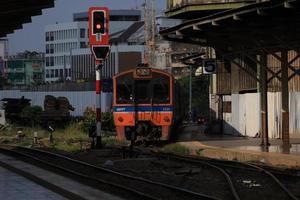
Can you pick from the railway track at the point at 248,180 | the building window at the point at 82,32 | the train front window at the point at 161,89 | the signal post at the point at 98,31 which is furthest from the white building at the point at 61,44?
the railway track at the point at 248,180

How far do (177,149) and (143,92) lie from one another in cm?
316

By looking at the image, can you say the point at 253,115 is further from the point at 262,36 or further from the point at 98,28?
the point at 98,28

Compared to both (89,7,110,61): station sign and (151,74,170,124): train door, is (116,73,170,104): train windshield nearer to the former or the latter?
(151,74,170,124): train door

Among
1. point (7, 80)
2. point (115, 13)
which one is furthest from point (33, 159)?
point (115, 13)

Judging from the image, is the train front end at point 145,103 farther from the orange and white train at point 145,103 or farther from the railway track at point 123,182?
the railway track at point 123,182

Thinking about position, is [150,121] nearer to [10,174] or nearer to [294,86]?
[294,86]

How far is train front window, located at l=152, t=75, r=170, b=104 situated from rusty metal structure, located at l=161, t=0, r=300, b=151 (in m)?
1.72

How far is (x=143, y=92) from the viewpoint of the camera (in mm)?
25672

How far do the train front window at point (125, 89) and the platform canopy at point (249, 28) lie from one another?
7.49 feet

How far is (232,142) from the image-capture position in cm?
2508

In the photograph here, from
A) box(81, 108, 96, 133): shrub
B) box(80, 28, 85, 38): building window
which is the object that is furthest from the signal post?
box(80, 28, 85, 38): building window

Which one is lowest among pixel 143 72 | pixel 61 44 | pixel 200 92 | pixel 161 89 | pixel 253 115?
pixel 253 115

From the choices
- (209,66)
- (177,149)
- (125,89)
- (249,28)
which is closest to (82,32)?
(209,66)

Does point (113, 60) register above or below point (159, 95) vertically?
above
